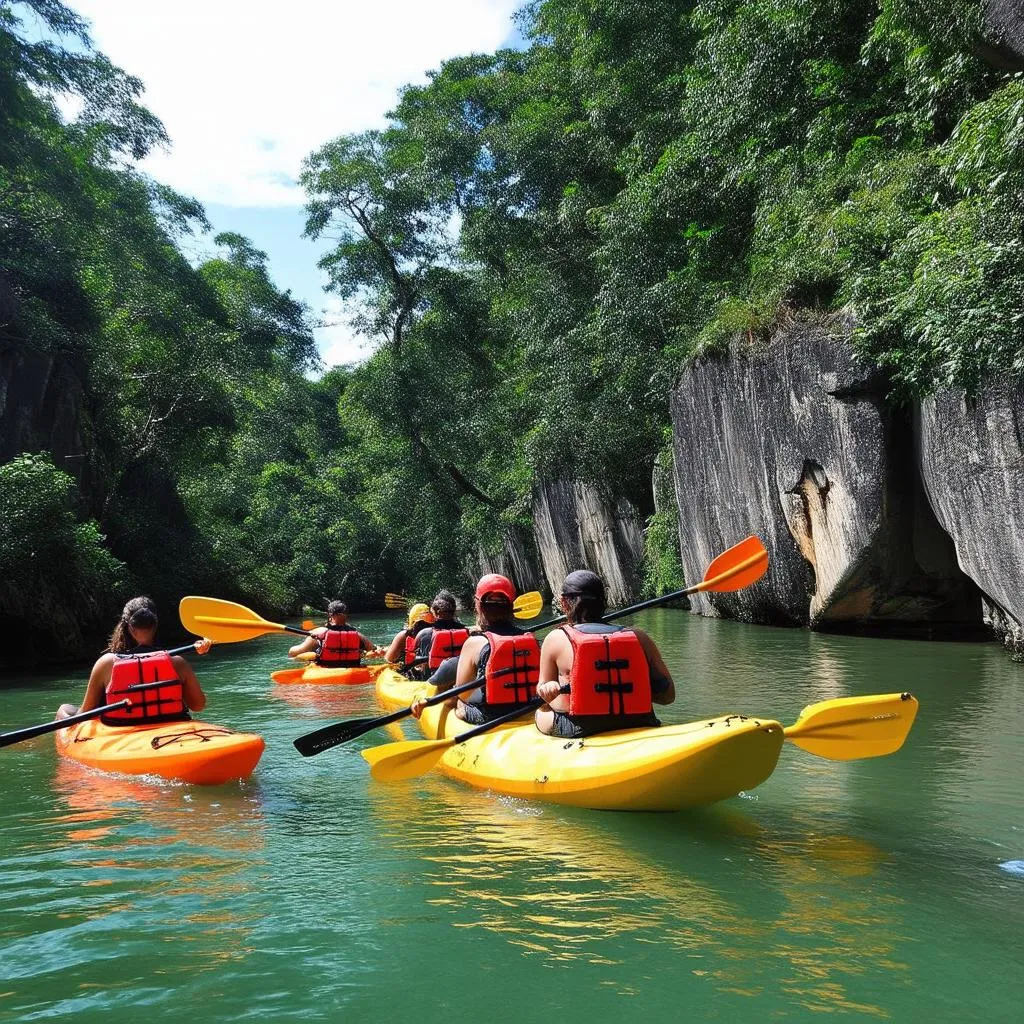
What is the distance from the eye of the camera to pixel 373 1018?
8.60ft

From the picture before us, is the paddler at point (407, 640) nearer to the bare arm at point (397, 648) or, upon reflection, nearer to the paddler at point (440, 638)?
the bare arm at point (397, 648)

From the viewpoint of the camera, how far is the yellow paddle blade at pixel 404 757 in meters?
4.92

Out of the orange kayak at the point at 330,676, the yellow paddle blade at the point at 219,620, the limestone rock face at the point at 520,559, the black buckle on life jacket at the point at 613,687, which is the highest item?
the limestone rock face at the point at 520,559

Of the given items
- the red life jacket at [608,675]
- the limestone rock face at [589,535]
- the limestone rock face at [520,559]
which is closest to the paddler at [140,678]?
the red life jacket at [608,675]

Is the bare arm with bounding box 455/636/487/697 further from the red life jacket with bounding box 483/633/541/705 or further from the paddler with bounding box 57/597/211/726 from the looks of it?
the paddler with bounding box 57/597/211/726

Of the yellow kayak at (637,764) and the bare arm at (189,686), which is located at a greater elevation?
the bare arm at (189,686)

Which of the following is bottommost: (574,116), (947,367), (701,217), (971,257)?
(947,367)

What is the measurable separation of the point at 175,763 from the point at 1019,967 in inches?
165

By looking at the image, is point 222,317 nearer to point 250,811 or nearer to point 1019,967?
point 250,811

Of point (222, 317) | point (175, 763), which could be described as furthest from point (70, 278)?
point (175, 763)

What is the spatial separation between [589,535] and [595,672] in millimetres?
18381

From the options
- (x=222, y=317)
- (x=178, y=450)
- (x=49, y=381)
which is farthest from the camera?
(x=222, y=317)

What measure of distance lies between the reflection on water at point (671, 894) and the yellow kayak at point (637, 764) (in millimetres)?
119

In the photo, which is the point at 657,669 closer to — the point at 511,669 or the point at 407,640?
the point at 511,669
